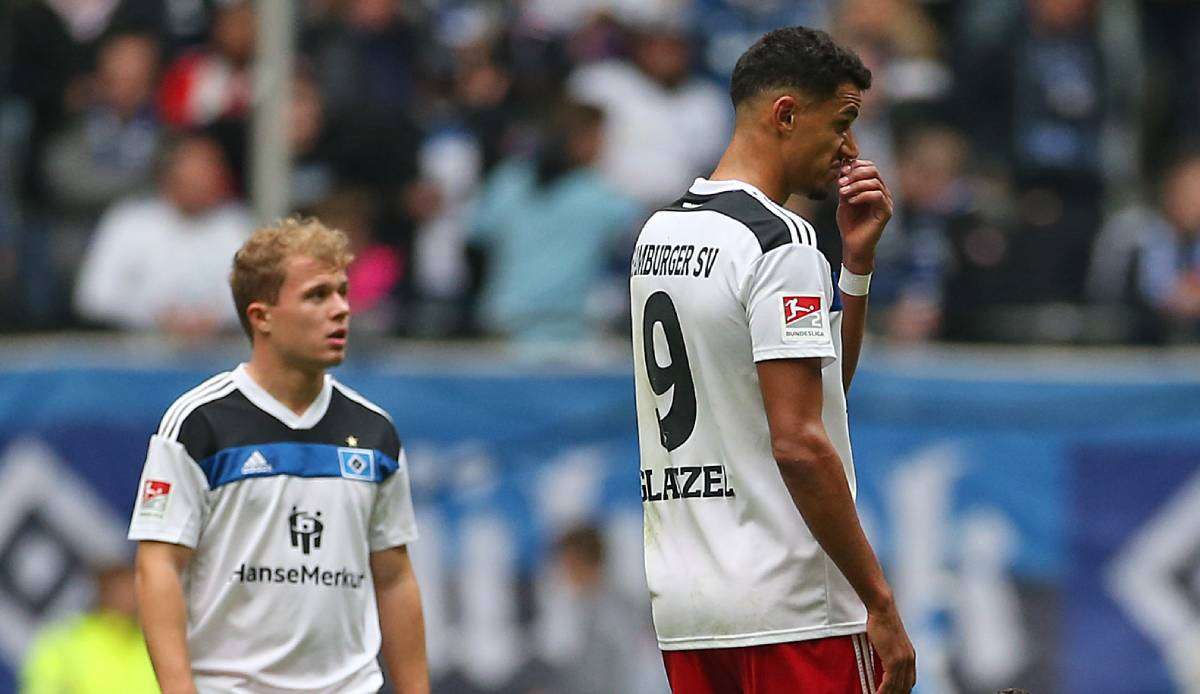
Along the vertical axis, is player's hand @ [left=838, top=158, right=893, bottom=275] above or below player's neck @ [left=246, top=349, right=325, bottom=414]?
above

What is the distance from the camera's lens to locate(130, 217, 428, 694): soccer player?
5.61 m

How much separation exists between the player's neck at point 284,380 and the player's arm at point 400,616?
0.51 metres

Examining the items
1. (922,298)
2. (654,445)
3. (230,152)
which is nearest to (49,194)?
(230,152)

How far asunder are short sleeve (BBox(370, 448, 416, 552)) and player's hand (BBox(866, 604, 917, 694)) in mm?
1690

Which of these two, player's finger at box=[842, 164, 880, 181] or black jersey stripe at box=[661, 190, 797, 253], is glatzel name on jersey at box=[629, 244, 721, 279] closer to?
black jersey stripe at box=[661, 190, 797, 253]

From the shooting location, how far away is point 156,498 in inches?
219

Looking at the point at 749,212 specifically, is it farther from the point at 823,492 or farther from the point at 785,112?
the point at 823,492

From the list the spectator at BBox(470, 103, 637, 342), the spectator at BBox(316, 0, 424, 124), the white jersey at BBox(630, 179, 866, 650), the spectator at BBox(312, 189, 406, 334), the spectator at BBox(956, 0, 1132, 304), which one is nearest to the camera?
the white jersey at BBox(630, 179, 866, 650)

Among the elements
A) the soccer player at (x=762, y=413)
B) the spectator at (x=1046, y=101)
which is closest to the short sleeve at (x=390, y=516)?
the soccer player at (x=762, y=413)

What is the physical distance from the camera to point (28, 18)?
1236 centimetres

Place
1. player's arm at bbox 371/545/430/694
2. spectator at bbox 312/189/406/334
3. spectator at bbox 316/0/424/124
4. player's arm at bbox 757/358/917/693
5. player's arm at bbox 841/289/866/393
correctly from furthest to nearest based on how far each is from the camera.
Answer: spectator at bbox 316/0/424/124 → spectator at bbox 312/189/406/334 → player's arm at bbox 371/545/430/694 → player's arm at bbox 841/289/866/393 → player's arm at bbox 757/358/917/693

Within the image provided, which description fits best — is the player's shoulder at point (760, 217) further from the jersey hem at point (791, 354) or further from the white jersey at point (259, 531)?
the white jersey at point (259, 531)

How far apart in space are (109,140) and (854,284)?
291 inches

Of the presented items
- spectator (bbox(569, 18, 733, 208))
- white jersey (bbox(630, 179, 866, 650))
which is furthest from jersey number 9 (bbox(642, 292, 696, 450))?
spectator (bbox(569, 18, 733, 208))
